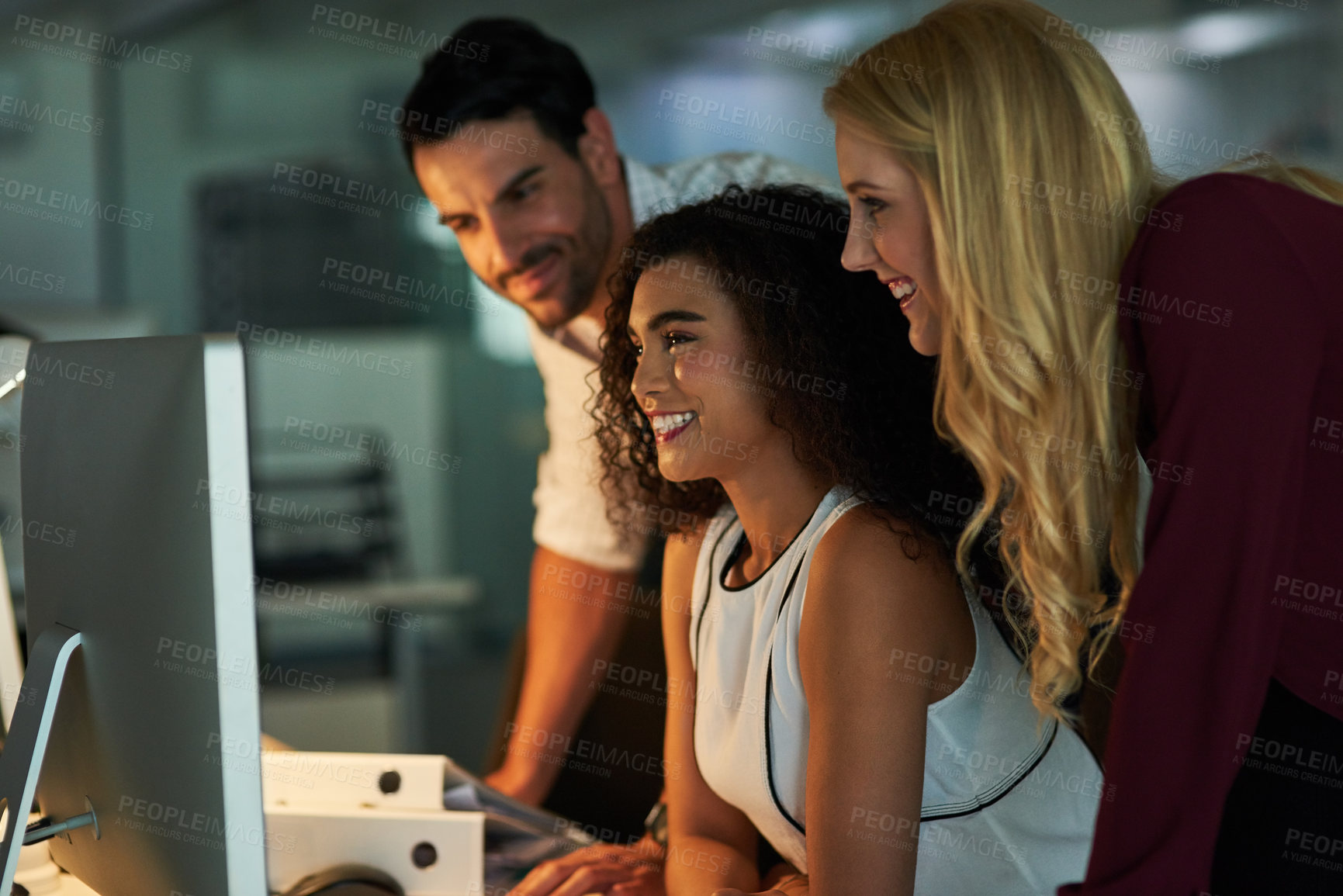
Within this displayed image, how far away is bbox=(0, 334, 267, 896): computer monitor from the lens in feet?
2.52

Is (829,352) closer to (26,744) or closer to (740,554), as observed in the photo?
(740,554)

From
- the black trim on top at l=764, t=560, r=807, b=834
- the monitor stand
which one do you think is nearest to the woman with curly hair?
the black trim on top at l=764, t=560, r=807, b=834

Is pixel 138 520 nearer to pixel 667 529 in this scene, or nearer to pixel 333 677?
pixel 667 529

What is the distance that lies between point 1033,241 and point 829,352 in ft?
1.24

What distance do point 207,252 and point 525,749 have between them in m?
2.94

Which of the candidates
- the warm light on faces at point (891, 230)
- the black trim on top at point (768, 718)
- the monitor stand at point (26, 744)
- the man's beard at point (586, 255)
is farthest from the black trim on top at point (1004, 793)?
the man's beard at point (586, 255)

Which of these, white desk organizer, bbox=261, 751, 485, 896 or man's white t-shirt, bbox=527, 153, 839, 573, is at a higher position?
man's white t-shirt, bbox=527, 153, 839, 573

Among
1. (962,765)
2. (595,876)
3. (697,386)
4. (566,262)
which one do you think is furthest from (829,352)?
(566,262)

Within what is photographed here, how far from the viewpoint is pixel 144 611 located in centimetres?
84

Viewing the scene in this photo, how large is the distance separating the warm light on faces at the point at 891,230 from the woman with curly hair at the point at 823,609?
0.20m

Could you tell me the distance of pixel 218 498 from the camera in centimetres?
76

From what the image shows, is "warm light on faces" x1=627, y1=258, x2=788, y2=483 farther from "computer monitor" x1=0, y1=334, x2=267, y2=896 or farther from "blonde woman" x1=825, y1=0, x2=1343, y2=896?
"computer monitor" x1=0, y1=334, x2=267, y2=896

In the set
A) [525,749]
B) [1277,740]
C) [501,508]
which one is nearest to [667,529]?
[525,749]

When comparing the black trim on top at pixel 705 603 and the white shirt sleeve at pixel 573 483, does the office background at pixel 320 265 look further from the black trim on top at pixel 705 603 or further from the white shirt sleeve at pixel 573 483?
the black trim on top at pixel 705 603
